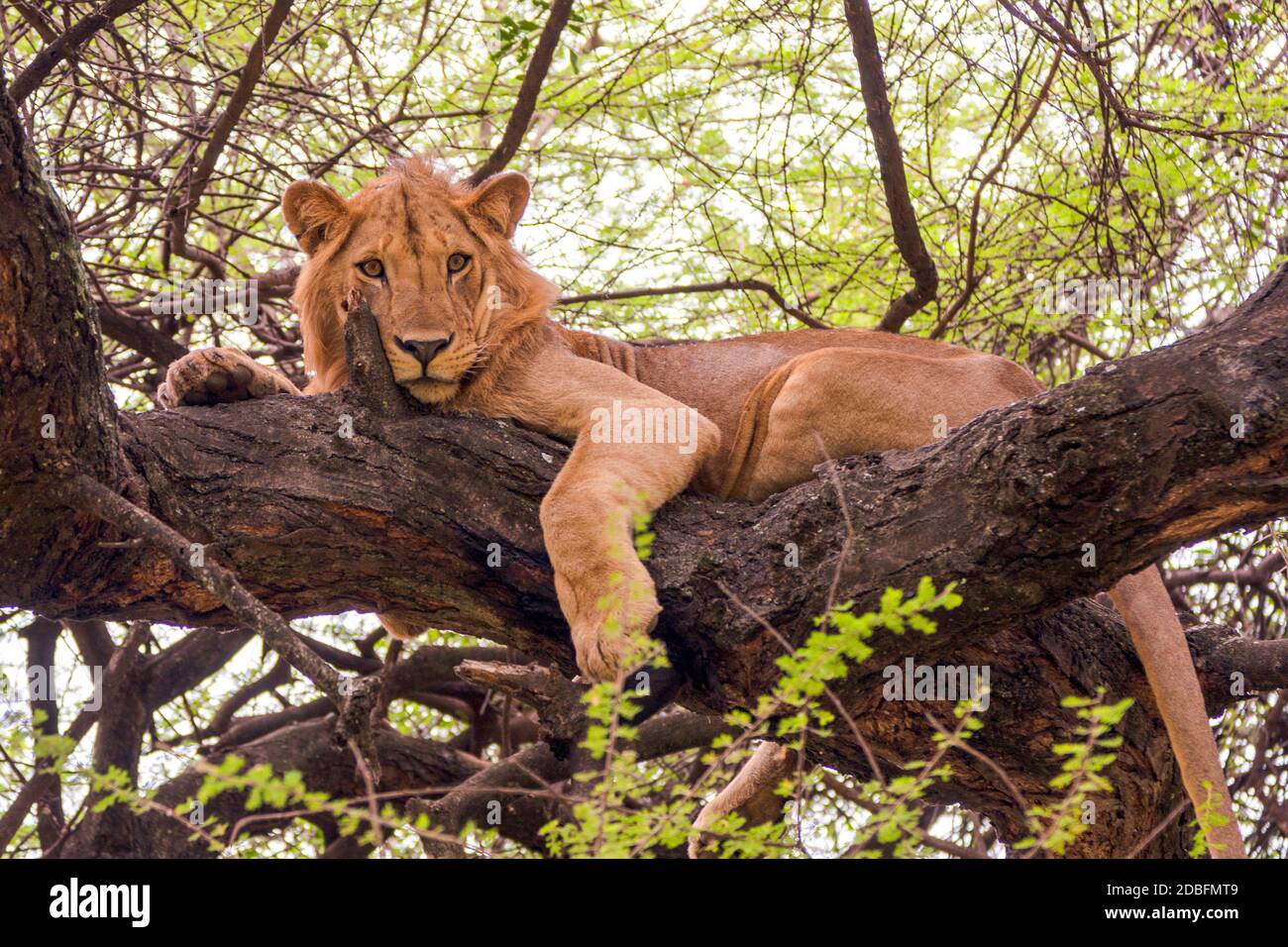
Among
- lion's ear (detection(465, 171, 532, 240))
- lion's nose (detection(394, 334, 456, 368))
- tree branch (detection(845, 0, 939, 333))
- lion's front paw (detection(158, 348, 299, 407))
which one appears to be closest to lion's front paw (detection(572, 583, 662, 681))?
lion's nose (detection(394, 334, 456, 368))

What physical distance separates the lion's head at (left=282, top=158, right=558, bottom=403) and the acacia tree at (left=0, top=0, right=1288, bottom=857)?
0.25 m

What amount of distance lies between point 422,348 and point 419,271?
0.42 metres

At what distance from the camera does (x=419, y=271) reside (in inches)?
198

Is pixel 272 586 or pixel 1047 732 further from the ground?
pixel 272 586

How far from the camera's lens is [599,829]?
2.85 metres

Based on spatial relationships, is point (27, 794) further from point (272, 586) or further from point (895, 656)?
point (895, 656)

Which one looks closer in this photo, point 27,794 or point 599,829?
point 599,829

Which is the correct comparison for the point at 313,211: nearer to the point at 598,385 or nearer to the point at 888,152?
the point at 598,385

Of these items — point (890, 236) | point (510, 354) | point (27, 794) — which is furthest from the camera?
point (890, 236)

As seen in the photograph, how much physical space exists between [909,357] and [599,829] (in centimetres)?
270

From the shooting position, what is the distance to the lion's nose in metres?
4.73

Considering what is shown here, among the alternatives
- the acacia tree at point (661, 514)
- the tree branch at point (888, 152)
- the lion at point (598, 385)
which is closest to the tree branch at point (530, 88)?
the acacia tree at point (661, 514)

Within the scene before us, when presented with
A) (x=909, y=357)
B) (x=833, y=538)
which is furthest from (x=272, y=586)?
(x=909, y=357)

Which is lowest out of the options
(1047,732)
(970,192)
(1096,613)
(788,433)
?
(1047,732)
